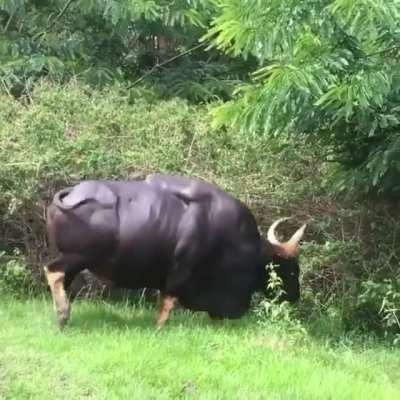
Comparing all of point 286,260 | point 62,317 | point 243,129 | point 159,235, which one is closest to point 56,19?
point 243,129

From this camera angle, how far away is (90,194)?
755cm

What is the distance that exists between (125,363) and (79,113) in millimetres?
4213

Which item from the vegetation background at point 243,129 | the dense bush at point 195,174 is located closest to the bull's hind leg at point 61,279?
the vegetation background at point 243,129

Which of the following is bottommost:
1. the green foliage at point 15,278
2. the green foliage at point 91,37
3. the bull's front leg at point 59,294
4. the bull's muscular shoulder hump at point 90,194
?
the green foliage at point 15,278

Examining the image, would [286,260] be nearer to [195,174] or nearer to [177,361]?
[195,174]

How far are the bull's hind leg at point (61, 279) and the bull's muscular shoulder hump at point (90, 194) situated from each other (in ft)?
1.69

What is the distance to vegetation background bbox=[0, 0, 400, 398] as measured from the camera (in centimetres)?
689

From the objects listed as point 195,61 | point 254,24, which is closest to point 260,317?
point 254,24

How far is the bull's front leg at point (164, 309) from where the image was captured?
7.72 meters

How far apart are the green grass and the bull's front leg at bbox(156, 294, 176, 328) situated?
9 cm

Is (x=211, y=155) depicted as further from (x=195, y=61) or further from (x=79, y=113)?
(x=195, y=61)

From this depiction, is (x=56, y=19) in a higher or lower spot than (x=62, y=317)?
higher

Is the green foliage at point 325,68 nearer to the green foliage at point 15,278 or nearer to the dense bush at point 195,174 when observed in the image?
the dense bush at point 195,174

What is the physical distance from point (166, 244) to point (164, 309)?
2.07 feet
